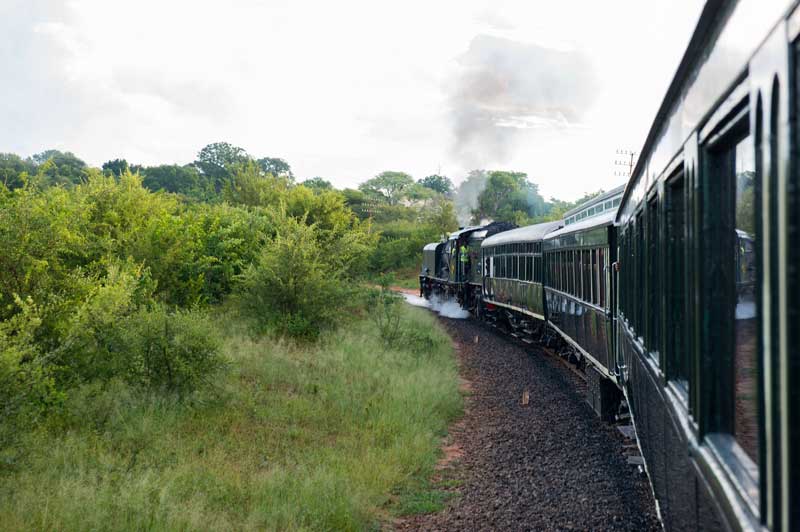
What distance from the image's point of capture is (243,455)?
8320mm

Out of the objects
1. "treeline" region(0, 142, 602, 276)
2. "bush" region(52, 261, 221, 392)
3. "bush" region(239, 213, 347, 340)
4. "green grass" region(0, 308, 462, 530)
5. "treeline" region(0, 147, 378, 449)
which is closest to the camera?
"green grass" region(0, 308, 462, 530)

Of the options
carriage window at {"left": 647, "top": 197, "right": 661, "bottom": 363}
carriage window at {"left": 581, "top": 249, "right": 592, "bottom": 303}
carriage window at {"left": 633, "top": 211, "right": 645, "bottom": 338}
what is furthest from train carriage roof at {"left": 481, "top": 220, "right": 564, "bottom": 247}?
carriage window at {"left": 647, "top": 197, "right": 661, "bottom": 363}

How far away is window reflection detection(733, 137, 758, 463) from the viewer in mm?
1827

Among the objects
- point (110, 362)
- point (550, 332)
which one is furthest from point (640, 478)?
Result: point (550, 332)

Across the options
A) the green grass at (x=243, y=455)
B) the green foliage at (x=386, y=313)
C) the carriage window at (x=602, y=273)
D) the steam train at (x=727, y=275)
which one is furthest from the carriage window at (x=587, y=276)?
the green foliage at (x=386, y=313)

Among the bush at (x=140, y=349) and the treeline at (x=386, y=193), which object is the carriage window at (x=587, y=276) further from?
the treeline at (x=386, y=193)

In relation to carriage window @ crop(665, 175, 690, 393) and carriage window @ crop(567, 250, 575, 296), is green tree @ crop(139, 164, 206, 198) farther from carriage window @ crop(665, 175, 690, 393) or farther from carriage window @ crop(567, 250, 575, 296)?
carriage window @ crop(665, 175, 690, 393)

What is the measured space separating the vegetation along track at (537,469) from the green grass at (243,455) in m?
0.39

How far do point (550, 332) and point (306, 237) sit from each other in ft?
19.8

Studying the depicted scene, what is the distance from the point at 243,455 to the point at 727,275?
22.9 feet

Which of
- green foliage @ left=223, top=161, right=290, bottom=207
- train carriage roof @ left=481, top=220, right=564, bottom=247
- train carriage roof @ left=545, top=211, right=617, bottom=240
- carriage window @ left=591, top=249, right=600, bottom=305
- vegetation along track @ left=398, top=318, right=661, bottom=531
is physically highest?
green foliage @ left=223, top=161, right=290, bottom=207

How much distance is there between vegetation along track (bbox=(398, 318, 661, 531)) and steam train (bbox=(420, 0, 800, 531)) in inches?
78.8

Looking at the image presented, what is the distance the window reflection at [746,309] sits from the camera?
Answer: 5.99ft

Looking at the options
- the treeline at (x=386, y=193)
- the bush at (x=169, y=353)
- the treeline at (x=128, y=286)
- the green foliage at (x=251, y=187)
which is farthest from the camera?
the treeline at (x=386, y=193)
